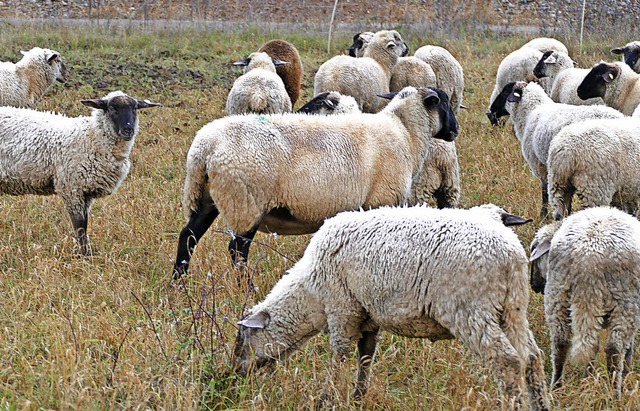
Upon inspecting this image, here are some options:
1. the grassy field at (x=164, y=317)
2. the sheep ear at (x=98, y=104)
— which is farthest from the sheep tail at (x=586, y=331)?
the sheep ear at (x=98, y=104)

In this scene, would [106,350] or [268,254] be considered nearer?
[106,350]

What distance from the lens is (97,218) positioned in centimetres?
788

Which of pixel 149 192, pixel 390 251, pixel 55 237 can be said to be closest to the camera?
pixel 390 251

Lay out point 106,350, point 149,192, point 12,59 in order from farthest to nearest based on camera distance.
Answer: point 12,59
point 149,192
point 106,350

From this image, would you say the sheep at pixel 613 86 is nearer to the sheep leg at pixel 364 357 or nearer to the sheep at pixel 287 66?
the sheep at pixel 287 66

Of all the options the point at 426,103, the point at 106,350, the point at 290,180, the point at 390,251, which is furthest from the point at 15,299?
the point at 426,103

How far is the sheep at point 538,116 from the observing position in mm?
7695

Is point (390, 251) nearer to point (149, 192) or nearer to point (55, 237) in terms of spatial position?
point (55, 237)

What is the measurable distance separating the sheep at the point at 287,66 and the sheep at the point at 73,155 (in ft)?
17.1

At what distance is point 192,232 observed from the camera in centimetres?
628

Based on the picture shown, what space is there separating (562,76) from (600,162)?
4766 millimetres

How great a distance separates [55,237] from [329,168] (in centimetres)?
273

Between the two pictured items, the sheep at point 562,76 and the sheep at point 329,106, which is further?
the sheep at point 562,76

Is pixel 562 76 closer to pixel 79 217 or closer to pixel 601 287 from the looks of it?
pixel 79 217
